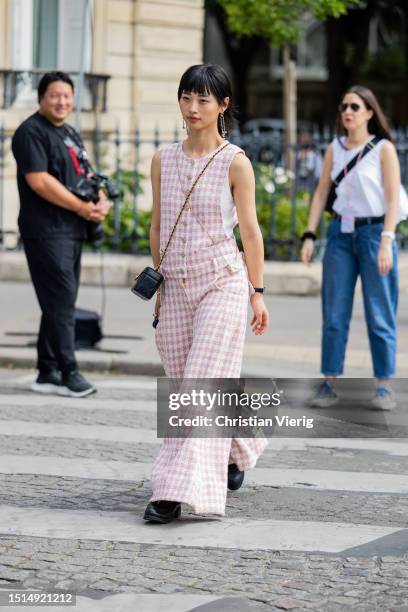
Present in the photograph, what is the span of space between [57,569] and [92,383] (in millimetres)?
4439

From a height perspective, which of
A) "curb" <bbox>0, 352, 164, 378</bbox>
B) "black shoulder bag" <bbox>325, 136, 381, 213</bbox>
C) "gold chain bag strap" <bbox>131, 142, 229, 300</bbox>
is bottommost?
"curb" <bbox>0, 352, 164, 378</bbox>

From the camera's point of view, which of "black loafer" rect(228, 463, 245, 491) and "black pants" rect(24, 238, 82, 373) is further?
"black pants" rect(24, 238, 82, 373)

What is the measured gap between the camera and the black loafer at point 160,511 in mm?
5679

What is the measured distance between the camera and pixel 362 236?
830 cm

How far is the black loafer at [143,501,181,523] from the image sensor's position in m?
5.68

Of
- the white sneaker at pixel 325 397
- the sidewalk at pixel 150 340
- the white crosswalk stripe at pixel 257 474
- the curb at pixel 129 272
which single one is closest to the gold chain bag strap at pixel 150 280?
the white crosswalk stripe at pixel 257 474

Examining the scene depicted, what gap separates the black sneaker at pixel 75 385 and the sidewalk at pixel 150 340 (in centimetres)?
116

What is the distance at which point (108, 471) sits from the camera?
6719 millimetres

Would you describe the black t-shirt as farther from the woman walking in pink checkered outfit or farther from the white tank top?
the woman walking in pink checkered outfit

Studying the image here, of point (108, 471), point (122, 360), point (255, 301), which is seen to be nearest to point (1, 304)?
point (122, 360)

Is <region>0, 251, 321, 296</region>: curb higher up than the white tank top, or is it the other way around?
the white tank top

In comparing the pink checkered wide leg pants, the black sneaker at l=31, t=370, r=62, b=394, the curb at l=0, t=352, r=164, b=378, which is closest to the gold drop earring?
the pink checkered wide leg pants

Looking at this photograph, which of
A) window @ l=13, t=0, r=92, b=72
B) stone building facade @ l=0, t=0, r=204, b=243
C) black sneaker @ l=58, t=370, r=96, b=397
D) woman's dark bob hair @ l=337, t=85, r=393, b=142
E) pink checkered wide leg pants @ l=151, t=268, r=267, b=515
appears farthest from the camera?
window @ l=13, t=0, r=92, b=72

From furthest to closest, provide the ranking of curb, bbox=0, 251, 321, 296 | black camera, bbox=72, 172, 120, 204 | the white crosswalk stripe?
1. curb, bbox=0, 251, 321, 296
2. black camera, bbox=72, 172, 120, 204
3. the white crosswalk stripe
